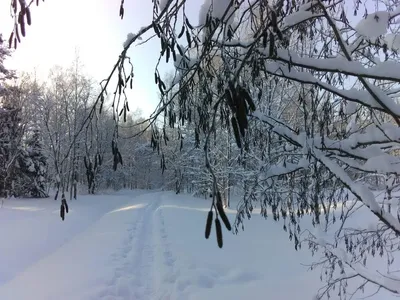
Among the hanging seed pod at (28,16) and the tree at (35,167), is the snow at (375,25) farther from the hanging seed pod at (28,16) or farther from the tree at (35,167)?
the tree at (35,167)

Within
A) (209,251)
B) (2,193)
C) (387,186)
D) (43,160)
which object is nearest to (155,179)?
(43,160)

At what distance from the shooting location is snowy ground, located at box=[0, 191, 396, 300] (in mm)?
5367

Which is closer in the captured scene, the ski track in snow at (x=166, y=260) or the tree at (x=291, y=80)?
the tree at (x=291, y=80)

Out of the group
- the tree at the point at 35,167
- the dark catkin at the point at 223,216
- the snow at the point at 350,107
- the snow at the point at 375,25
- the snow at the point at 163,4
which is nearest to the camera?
the dark catkin at the point at 223,216

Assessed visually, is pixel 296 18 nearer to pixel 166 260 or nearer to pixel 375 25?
pixel 375 25

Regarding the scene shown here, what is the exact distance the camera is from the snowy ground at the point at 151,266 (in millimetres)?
5367

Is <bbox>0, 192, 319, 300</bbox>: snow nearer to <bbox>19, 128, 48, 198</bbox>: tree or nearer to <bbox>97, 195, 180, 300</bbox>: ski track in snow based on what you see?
<bbox>97, 195, 180, 300</bbox>: ski track in snow

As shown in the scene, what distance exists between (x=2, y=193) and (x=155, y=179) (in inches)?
1616

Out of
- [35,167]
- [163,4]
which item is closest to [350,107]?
[163,4]

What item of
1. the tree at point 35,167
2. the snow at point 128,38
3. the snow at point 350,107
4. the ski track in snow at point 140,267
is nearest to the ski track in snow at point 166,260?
the ski track in snow at point 140,267

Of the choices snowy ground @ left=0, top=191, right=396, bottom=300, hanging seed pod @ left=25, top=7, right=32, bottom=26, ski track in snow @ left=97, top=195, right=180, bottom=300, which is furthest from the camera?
snowy ground @ left=0, top=191, right=396, bottom=300

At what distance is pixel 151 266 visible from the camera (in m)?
6.73

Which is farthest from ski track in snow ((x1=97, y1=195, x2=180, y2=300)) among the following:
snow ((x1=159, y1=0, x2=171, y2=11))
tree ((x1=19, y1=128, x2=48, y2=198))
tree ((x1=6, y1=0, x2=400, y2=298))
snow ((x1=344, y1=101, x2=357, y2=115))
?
tree ((x1=19, y1=128, x2=48, y2=198))

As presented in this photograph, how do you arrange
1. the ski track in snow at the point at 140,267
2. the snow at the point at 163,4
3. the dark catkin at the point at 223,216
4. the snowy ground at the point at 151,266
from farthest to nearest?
the snowy ground at the point at 151,266 → the ski track in snow at the point at 140,267 → the snow at the point at 163,4 → the dark catkin at the point at 223,216
